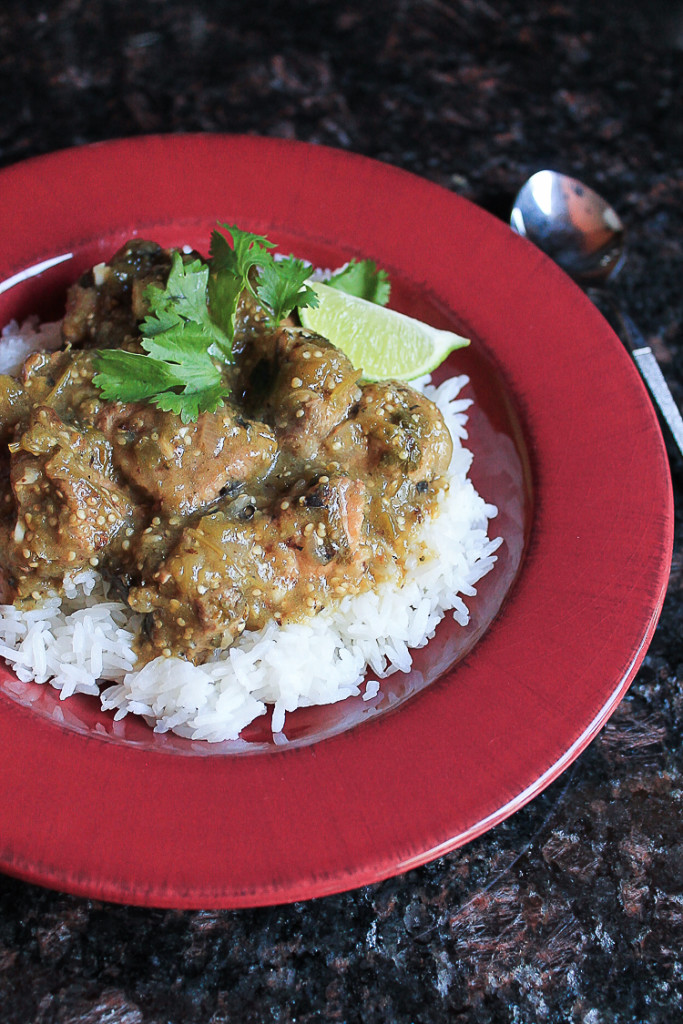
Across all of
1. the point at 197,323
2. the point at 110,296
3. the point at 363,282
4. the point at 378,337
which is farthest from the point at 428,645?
the point at 110,296

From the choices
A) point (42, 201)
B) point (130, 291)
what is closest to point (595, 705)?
point (130, 291)

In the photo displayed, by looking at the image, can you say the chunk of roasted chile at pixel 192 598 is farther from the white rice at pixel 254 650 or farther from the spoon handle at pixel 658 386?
the spoon handle at pixel 658 386

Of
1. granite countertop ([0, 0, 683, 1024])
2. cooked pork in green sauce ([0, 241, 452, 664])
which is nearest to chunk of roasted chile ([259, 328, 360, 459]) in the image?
cooked pork in green sauce ([0, 241, 452, 664])

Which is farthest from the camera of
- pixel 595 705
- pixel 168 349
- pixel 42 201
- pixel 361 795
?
pixel 42 201

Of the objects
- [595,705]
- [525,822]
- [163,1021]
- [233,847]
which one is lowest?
[163,1021]

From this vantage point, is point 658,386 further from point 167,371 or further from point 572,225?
point 167,371

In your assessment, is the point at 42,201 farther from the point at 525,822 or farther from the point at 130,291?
the point at 525,822

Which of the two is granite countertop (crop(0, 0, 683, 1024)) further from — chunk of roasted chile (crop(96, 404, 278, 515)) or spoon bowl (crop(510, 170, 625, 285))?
chunk of roasted chile (crop(96, 404, 278, 515))
